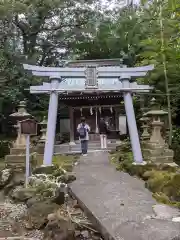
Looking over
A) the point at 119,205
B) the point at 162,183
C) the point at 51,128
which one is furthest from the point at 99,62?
the point at 119,205

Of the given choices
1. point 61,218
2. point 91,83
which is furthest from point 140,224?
point 91,83

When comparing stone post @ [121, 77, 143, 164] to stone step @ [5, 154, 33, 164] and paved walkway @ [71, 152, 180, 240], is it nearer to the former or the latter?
paved walkway @ [71, 152, 180, 240]

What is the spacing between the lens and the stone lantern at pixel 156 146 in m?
10.1

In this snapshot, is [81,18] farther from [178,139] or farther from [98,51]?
[178,139]

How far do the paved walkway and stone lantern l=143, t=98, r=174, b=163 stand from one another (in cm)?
205

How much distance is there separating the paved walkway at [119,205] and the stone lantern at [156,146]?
2.05m

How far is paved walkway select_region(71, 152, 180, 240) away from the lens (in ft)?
12.8

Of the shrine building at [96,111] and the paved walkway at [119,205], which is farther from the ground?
the shrine building at [96,111]

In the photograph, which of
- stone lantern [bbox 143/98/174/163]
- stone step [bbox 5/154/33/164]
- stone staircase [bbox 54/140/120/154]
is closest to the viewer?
stone lantern [bbox 143/98/174/163]

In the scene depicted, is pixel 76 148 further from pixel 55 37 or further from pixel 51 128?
pixel 55 37

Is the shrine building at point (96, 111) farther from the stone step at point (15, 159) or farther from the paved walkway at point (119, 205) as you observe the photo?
the paved walkway at point (119, 205)

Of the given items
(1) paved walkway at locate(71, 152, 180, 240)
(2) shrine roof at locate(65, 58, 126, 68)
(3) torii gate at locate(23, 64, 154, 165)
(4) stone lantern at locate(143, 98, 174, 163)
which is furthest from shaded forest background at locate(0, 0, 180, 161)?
(1) paved walkway at locate(71, 152, 180, 240)

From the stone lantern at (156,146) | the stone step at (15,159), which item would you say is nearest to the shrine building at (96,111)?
the stone lantern at (156,146)

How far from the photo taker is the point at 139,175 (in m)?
8.18
